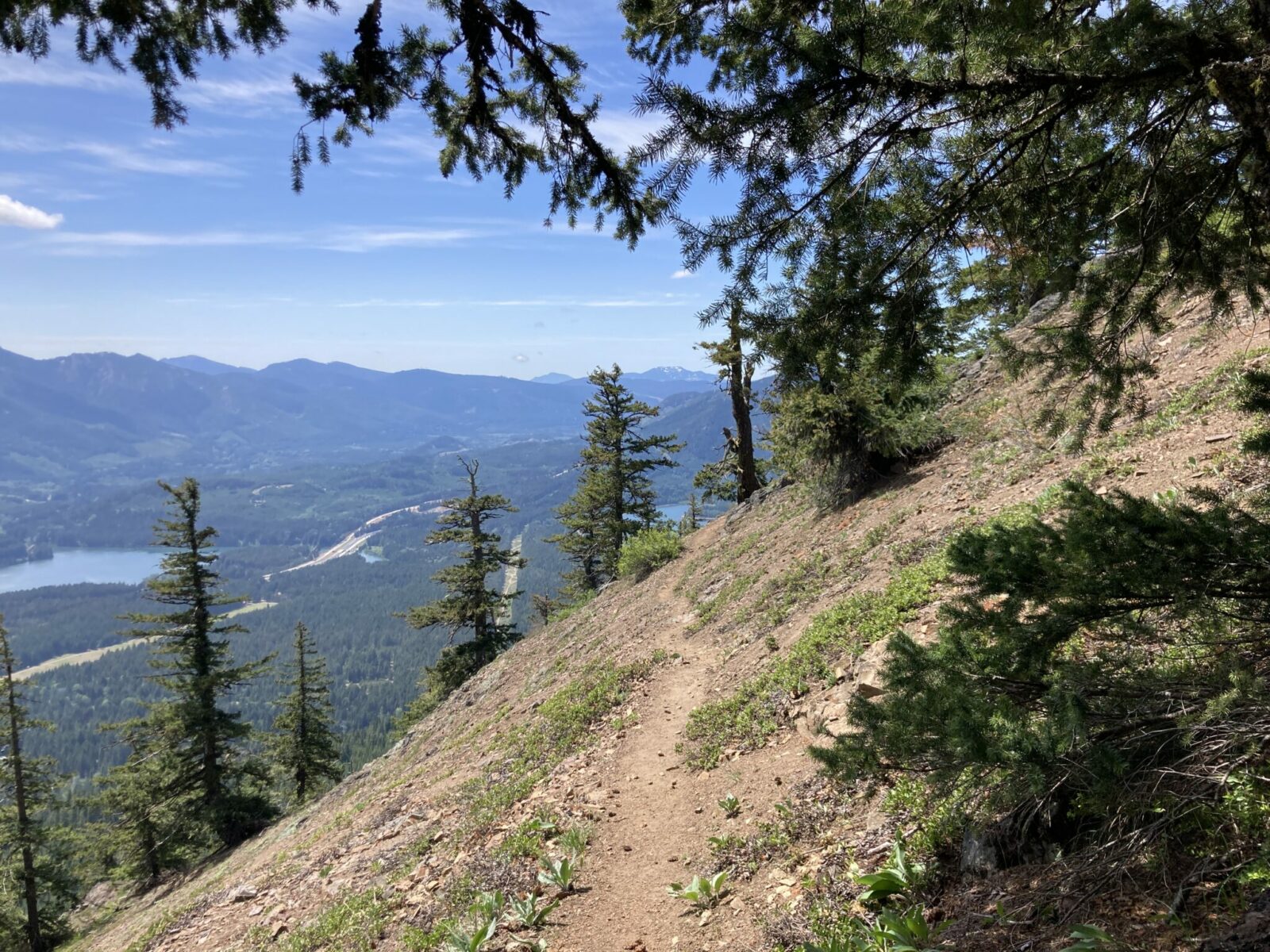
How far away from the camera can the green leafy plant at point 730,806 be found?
654cm

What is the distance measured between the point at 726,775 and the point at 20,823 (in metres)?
27.7

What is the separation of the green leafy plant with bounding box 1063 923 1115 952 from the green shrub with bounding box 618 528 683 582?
18.8 metres

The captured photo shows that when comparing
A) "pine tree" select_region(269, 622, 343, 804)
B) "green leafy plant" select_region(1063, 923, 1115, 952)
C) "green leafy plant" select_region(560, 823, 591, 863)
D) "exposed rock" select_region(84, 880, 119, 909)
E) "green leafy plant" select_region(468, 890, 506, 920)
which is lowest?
"exposed rock" select_region(84, 880, 119, 909)

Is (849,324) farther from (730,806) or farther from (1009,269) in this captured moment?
(730,806)

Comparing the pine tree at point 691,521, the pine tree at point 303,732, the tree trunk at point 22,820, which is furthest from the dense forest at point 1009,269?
the pine tree at point 303,732

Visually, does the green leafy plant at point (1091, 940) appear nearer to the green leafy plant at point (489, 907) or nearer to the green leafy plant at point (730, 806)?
the green leafy plant at point (730, 806)

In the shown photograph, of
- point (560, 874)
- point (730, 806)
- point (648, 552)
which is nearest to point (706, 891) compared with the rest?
point (730, 806)

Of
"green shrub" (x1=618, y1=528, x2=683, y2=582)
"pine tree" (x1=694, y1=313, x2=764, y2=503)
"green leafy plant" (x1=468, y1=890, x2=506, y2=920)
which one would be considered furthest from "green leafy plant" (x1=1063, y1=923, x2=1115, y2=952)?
"green shrub" (x1=618, y1=528, x2=683, y2=582)

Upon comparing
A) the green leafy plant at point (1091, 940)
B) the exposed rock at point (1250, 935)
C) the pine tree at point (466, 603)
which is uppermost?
the exposed rock at point (1250, 935)

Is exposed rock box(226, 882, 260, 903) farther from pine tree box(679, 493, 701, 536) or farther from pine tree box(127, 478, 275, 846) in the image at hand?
pine tree box(679, 493, 701, 536)

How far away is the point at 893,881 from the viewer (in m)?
4.23

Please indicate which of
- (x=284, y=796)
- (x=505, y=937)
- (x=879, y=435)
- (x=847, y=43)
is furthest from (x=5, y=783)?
(x=847, y=43)

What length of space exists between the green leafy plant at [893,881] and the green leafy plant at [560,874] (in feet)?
9.97

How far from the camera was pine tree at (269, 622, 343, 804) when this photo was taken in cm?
3288
